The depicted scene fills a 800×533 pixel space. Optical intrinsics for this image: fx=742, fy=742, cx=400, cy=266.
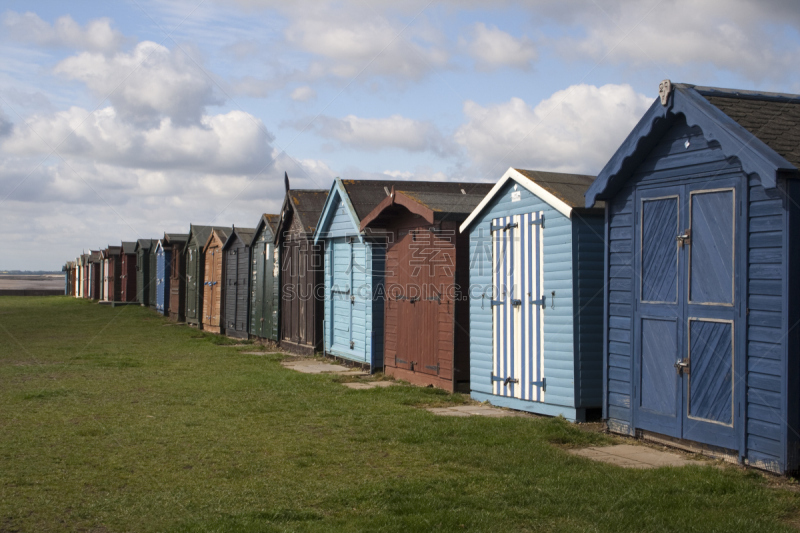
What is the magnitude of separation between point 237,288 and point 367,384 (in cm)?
1280

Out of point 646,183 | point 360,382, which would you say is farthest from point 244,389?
point 646,183

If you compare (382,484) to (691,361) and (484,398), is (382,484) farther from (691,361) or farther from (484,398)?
(484,398)

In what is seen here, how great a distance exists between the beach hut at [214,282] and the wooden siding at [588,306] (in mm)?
18846

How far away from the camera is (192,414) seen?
10.1 metres

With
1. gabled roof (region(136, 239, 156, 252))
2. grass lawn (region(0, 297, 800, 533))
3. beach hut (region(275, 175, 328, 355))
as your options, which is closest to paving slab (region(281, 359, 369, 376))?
beach hut (region(275, 175, 328, 355))

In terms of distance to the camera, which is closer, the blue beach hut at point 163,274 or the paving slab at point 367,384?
the paving slab at point 367,384

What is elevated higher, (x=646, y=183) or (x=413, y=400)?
(x=646, y=183)

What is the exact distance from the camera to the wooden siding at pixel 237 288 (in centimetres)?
2438

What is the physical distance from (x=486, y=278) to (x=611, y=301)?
2839mm

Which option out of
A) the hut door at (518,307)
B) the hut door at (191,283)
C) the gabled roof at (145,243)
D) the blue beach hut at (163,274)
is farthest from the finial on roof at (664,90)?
the gabled roof at (145,243)

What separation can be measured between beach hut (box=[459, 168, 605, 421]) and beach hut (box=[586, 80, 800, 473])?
70cm

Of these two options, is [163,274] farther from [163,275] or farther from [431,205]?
[431,205]

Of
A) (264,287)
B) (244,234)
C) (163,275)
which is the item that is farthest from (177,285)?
(264,287)

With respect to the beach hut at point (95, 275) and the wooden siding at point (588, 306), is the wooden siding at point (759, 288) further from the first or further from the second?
the beach hut at point (95, 275)
